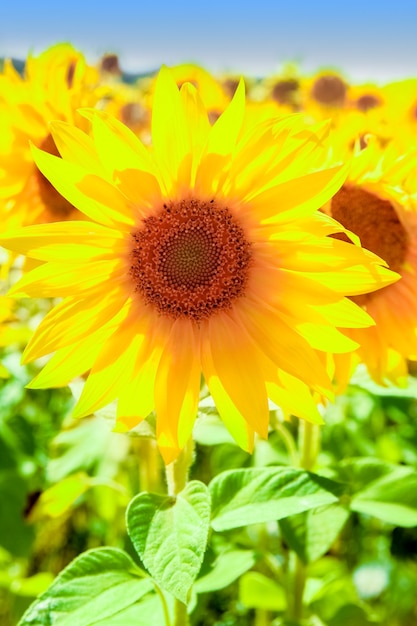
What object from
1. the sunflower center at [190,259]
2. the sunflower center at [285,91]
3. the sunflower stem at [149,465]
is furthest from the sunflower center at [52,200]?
the sunflower center at [285,91]

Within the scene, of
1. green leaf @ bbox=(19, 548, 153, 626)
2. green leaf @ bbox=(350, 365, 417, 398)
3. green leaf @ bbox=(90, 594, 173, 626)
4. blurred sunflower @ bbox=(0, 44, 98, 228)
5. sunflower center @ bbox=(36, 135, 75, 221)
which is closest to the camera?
green leaf @ bbox=(19, 548, 153, 626)

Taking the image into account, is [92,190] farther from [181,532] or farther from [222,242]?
[181,532]

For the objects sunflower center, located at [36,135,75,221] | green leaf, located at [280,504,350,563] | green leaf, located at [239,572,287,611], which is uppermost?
sunflower center, located at [36,135,75,221]

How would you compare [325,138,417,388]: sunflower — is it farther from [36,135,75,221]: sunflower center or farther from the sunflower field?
[36,135,75,221]: sunflower center

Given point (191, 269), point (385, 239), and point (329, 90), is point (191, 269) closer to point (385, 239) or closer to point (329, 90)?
point (385, 239)

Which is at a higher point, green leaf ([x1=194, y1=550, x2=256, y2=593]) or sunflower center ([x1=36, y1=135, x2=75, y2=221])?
sunflower center ([x1=36, y1=135, x2=75, y2=221])

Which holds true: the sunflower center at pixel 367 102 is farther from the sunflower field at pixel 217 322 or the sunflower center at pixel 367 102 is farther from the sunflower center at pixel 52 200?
the sunflower field at pixel 217 322

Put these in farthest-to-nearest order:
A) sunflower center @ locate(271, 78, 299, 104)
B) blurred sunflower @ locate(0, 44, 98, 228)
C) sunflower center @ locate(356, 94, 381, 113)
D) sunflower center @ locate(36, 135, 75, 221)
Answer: sunflower center @ locate(271, 78, 299, 104)
sunflower center @ locate(356, 94, 381, 113)
sunflower center @ locate(36, 135, 75, 221)
blurred sunflower @ locate(0, 44, 98, 228)

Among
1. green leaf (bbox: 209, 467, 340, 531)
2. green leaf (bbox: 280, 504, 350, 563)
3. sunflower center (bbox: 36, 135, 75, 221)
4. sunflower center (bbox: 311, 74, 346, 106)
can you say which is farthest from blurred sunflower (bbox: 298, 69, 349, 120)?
green leaf (bbox: 209, 467, 340, 531)
